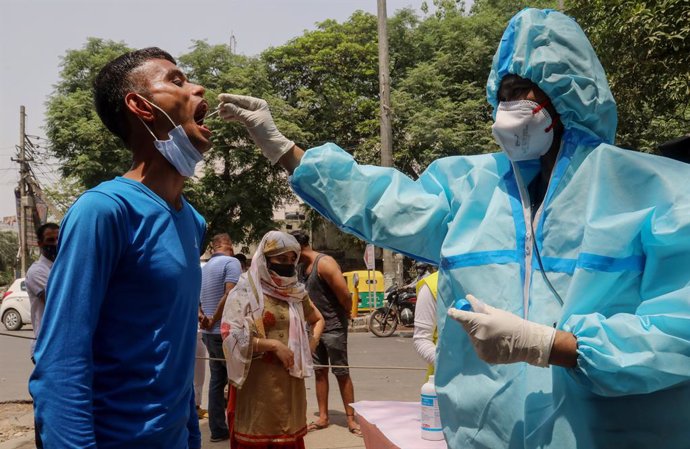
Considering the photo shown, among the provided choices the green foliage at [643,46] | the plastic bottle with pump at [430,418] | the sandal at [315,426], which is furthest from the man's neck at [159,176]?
the green foliage at [643,46]

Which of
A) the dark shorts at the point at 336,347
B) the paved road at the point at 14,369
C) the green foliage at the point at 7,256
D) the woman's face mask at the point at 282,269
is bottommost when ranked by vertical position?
the green foliage at the point at 7,256

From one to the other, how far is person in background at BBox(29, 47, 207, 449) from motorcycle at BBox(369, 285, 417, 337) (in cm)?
1370

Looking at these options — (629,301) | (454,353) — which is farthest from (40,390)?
(629,301)

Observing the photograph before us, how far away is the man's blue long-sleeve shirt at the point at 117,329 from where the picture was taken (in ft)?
5.86

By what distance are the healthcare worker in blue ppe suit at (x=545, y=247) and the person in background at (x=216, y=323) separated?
440 centimetres

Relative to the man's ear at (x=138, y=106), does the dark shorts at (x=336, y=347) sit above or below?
below

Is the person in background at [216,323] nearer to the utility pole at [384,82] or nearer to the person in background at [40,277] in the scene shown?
the person in background at [40,277]

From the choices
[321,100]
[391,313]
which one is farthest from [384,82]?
[321,100]

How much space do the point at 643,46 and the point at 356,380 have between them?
5404mm

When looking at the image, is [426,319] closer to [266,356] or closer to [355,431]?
[266,356]

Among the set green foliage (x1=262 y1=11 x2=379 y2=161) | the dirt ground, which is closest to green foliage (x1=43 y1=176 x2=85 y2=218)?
green foliage (x1=262 y1=11 x2=379 y2=161)

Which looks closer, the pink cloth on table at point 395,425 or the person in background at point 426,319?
the pink cloth on table at point 395,425

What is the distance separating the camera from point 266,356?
498cm

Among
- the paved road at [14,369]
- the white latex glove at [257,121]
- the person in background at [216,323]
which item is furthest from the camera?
the paved road at [14,369]
